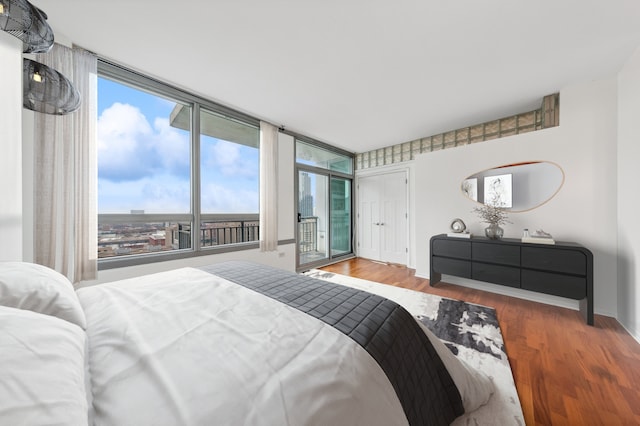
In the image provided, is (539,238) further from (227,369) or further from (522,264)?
(227,369)

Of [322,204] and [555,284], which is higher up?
[322,204]

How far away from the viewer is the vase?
2895mm

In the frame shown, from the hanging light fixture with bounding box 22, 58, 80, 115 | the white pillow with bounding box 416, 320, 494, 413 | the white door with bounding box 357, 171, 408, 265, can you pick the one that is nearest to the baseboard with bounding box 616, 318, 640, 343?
the white pillow with bounding box 416, 320, 494, 413

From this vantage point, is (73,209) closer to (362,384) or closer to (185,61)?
(185,61)

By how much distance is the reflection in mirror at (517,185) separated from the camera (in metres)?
2.74

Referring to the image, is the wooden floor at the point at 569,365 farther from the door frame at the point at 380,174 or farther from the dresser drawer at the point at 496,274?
the door frame at the point at 380,174

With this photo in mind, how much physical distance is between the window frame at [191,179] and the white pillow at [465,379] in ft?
8.68

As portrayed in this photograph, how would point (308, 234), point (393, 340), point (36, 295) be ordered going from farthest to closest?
point (308, 234) → point (393, 340) → point (36, 295)

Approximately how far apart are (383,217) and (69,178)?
4556 mm

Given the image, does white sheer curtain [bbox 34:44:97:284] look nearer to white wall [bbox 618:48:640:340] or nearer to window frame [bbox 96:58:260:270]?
window frame [bbox 96:58:260:270]

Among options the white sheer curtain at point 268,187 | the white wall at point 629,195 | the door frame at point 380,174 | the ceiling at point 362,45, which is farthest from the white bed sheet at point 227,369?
the door frame at point 380,174

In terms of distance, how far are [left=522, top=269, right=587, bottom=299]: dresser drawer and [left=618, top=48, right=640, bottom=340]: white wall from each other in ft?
1.02

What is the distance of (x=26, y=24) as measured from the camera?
103cm

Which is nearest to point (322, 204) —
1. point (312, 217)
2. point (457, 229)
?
point (312, 217)
